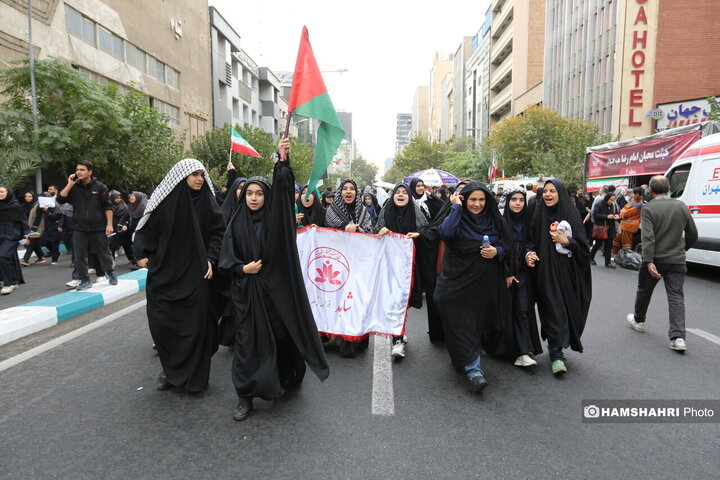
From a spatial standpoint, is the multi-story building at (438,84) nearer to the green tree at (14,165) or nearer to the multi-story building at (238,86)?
the multi-story building at (238,86)

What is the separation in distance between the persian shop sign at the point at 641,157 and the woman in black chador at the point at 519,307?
927 centimetres

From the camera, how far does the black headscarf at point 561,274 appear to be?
4.19 metres

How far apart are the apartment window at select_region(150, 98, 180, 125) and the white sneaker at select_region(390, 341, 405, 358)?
80.5 feet

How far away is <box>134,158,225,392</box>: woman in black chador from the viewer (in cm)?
368

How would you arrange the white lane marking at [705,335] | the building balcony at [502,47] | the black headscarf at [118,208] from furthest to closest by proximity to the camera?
1. the building balcony at [502,47]
2. the black headscarf at [118,208]
3. the white lane marking at [705,335]

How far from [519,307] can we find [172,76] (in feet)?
94.8

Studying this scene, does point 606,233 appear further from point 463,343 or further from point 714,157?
point 463,343

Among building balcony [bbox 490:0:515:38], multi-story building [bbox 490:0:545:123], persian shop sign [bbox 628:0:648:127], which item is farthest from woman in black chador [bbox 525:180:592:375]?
building balcony [bbox 490:0:515:38]

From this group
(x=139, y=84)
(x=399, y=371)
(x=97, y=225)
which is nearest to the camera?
(x=399, y=371)

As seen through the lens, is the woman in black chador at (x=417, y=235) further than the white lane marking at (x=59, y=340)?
Yes

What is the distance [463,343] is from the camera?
387 cm

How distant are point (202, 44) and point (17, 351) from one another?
3283 cm

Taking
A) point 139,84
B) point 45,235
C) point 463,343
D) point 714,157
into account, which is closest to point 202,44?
point 139,84

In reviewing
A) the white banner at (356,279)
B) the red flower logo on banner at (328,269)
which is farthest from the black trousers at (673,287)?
the red flower logo on banner at (328,269)
